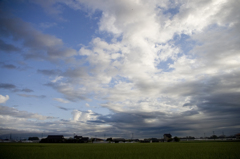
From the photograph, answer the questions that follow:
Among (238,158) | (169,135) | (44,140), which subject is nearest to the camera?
(238,158)

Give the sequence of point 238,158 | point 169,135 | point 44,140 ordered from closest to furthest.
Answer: point 238,158
point 44,140
point 169,135

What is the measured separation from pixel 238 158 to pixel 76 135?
191122 millimetres

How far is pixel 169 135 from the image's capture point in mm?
180750

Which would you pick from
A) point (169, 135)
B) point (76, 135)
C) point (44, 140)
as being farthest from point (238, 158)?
point (76, 135)

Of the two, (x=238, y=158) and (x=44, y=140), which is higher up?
(x=238, y=158)

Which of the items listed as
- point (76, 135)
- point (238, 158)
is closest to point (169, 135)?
point (76, 135)

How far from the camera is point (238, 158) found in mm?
15070

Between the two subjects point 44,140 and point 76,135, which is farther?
point 76,135

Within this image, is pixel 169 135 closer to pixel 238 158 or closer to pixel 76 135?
pixel 76 135

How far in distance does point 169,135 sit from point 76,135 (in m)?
102

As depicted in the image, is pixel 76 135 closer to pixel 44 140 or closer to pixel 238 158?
pixel 44 140

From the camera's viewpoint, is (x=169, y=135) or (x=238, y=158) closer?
(x=238, y=158)

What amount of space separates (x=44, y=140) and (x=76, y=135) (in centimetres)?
7583
